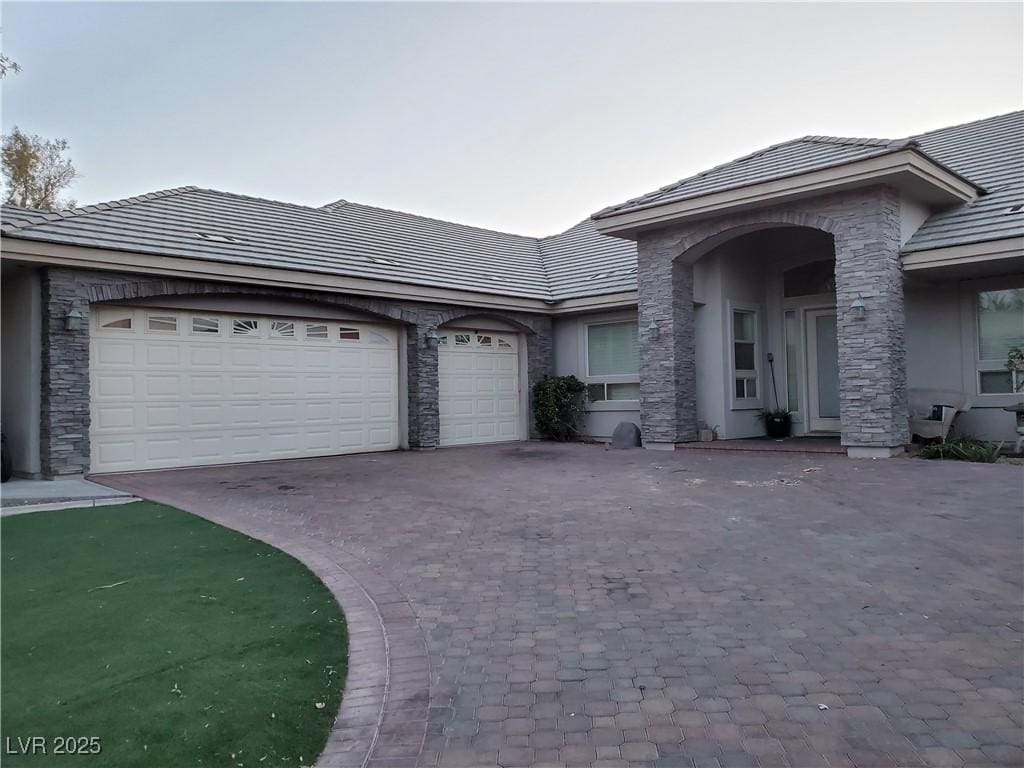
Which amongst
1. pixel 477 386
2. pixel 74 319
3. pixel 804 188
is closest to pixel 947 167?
pixel 804 188

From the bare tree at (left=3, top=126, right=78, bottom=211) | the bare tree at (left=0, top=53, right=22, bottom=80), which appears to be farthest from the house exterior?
the bare tree at (left=3, top=126, right=78, bottom=211)

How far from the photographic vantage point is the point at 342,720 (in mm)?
2818

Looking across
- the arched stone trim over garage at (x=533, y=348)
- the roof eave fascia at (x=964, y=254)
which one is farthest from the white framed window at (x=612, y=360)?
the roof eave fascia at (x=964, y=254)

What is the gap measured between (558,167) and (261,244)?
9.33 m

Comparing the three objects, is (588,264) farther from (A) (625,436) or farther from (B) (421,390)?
(B) (421,390)

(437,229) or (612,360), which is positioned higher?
(437,229)

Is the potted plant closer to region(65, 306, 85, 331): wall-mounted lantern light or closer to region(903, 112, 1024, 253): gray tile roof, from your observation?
region(903, 112, 1024, 253): gray tile roof

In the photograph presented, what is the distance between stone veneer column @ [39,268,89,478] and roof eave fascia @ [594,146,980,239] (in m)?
8.83

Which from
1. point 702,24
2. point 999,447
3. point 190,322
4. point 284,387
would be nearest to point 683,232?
point 702,24

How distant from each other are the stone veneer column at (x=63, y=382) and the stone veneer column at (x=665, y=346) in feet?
30.5

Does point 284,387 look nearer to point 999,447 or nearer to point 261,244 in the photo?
point 261,244

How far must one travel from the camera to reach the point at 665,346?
12805mm

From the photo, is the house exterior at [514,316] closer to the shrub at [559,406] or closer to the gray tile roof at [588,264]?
the gray tile roof at [588,264]

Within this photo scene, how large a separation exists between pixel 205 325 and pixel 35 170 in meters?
22.6
